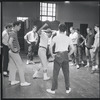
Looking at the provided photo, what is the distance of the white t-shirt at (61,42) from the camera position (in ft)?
14.5

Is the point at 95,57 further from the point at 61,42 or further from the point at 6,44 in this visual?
the point at 6,44

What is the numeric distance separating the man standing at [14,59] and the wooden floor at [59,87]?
0.11 m

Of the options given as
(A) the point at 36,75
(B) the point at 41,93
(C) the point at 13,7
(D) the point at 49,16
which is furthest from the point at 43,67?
(C) the point at 13,7

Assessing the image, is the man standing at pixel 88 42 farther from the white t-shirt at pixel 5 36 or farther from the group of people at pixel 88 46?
the white t-shirt at pixel 5 36

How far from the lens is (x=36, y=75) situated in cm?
534

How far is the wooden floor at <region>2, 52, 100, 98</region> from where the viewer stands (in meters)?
4.57

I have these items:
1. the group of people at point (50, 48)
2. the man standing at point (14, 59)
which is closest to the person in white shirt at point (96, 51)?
the group of people at point (50, 48)

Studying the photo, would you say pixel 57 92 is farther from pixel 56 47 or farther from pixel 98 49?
pixel 98 49

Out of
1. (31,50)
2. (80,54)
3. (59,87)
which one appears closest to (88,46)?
(80,54)

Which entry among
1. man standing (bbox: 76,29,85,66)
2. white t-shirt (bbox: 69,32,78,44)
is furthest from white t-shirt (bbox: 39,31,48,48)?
man standing (bbox: 76,29,85,66)

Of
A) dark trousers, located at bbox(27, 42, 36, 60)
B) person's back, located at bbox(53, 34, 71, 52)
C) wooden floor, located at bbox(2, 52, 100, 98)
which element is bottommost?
wooden floor, located at bbox(2, 52, 100, 98)

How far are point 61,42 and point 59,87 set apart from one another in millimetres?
1072

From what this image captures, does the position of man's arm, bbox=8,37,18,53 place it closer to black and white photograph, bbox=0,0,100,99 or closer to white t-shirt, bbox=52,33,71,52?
black and white photograph, bbox=0,0,100,99

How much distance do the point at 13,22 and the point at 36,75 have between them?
4.73 ft
